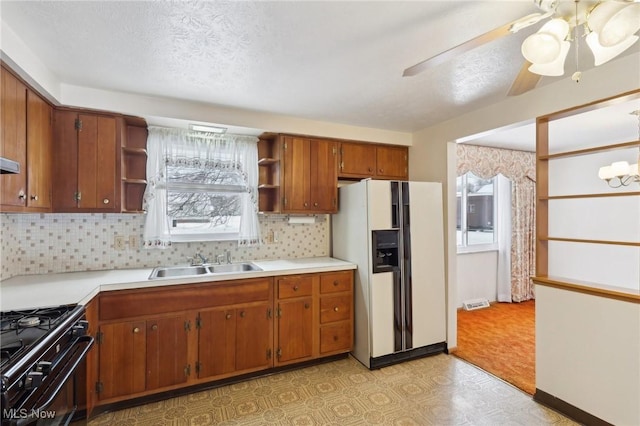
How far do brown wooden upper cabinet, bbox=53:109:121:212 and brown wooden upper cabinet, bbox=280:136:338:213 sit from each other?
1.43m

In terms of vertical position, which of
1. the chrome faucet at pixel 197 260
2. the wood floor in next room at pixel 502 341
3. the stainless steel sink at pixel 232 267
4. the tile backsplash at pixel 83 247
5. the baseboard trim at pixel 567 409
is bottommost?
the wood floor in next room at pixel 502 341

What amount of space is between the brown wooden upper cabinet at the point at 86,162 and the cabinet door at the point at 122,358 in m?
0.94

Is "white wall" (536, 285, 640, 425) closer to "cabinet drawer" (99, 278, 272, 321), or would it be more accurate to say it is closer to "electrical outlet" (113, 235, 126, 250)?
"cabinet drawer" (99, 278, 272, 321)

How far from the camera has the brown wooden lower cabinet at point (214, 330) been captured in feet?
7.31

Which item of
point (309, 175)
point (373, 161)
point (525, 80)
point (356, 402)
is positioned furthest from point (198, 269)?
point (525, 80)

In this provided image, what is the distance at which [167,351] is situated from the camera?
2.37m

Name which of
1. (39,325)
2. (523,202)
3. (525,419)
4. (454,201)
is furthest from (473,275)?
(39,325)

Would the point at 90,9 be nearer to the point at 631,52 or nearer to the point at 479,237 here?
the point at 631,52

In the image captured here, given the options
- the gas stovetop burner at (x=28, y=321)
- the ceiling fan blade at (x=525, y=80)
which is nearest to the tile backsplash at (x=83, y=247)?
the gas stovetop burner at (x=28, y=321)

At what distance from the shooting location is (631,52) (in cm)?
187

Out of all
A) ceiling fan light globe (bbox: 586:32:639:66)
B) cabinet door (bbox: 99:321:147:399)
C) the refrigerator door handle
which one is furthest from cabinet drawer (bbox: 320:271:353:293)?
ceiling fan light globe (bbox: 586:32:639:66)

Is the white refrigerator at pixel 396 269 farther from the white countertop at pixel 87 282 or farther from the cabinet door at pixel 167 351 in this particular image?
the cabinet door at pixel 167 351

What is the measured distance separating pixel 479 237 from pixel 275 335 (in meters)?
3.68

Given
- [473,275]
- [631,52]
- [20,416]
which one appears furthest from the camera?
[473,275]
